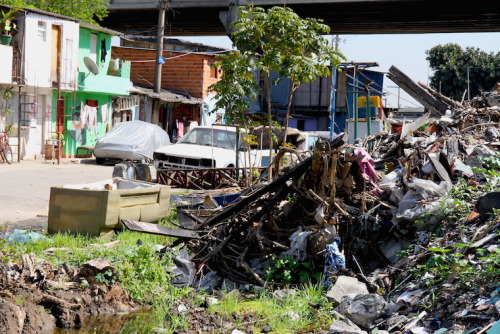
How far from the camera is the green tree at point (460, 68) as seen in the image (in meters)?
54.4

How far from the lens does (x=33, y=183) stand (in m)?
18.1

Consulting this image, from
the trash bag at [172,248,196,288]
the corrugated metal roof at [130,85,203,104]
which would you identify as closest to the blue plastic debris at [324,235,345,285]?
the trash bag at [172,248,196,288]

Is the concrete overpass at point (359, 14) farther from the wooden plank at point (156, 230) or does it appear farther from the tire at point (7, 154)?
the wooden plank at point (156, 230)

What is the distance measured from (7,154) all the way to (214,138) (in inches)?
374

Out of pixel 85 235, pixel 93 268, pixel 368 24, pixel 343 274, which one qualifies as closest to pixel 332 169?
pixel 343 274

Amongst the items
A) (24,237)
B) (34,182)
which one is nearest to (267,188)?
(24,237)

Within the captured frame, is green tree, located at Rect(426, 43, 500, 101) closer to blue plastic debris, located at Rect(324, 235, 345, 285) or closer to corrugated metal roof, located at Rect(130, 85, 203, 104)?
corrugated metal roof, located at Rect(130, 85, 203, 104)

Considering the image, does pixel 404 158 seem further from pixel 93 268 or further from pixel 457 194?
pixel 93 268

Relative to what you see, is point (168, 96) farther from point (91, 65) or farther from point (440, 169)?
point (440, 169)

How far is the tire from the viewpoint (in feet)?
79.8

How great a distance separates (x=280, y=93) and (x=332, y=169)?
3730 centimetres

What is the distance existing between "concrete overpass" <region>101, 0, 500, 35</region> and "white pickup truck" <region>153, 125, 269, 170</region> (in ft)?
53.4

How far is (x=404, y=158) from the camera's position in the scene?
987 centimetres

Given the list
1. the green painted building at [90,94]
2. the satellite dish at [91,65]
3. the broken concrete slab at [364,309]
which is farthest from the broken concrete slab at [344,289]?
the satellite dish at [91,65]
